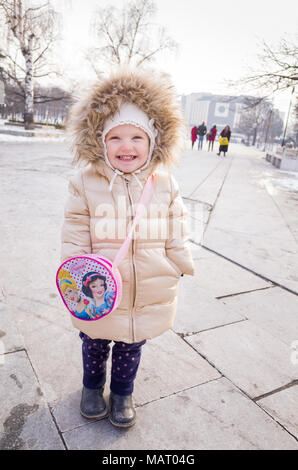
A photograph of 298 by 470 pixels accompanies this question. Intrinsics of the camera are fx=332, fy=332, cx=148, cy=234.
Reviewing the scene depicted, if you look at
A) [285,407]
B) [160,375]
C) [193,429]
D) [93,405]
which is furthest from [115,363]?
[285,407]

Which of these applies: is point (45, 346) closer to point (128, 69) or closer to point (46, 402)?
point (46, 402)

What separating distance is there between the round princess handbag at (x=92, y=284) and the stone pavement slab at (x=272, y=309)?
153 cm

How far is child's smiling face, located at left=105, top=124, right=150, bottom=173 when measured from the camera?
4.92 ft

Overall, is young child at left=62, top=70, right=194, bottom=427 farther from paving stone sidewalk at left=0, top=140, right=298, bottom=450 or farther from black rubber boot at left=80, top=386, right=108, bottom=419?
paving stone sidewalk at left=0, top=140, right=298, bottom=450

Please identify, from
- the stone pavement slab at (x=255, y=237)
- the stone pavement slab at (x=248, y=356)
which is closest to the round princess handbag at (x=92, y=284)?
the stone pavement slab at (x=248, y=356)

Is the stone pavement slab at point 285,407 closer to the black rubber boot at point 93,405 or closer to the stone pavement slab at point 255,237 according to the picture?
the black rubber boot at point 93,405

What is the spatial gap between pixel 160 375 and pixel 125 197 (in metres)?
1.05

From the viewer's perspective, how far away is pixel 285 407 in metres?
1.75

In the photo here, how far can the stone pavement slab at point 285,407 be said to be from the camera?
1.65m

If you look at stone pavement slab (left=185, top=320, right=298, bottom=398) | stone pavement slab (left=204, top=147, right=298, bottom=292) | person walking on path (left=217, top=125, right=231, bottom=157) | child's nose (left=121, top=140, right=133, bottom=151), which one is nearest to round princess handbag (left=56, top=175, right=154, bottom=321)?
child's nose (left=121, top=140, right=133, bottom=151)

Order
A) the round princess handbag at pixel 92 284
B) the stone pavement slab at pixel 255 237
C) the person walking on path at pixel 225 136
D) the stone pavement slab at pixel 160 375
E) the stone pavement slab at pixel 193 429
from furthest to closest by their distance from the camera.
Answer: the person walking on path at pixel 225 136 < the stone pavement slab at pixel 255 237 < the stone pavement slab at pixel 160 375 < the stone pavement slab at pixel 193 429 < the round princess handbag at pixel 92 284

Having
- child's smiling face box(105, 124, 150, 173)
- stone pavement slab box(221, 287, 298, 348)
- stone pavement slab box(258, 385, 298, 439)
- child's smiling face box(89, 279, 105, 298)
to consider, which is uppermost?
child's smiling face box(105, 124, 150, 173)

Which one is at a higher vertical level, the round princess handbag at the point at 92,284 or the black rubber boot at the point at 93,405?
the round princess handbag at the point at 92,284
